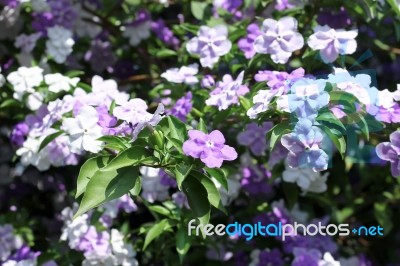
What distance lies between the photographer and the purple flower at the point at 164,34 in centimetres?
255

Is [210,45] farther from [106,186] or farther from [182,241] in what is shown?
[106,186]

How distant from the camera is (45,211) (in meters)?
2.87

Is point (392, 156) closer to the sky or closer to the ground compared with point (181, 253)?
closer to the sky

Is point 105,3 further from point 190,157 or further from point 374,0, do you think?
point 190,157

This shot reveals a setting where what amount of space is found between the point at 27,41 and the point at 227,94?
2.73 feet

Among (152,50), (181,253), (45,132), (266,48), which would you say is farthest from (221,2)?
(181,253)

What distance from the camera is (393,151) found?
1.68m

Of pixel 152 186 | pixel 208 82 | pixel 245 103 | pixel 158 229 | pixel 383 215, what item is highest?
pixel 245 103

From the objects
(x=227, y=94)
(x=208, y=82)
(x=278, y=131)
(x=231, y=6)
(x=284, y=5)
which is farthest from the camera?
(x=231, y=6)

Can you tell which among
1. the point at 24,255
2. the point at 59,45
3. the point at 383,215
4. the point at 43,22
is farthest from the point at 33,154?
the point at 383,215

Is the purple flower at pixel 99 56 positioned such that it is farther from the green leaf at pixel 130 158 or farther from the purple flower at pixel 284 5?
the green leaf at pixel 130 158

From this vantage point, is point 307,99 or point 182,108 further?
point 182,108

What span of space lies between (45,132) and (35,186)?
881 millimetres

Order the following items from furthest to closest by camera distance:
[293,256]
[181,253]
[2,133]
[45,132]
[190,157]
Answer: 1. [2,133]
2. [293,256]
3. [45,132]
4. [181,253]
5. [190,157]
